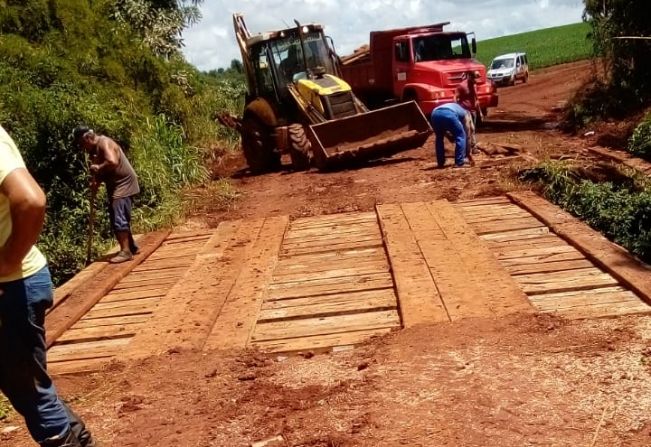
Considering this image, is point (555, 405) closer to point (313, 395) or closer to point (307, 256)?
point (313, 395)

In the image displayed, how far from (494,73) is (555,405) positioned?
3307cm

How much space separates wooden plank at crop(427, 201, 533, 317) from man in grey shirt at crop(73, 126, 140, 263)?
3151 mm

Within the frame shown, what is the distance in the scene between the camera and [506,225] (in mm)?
7230

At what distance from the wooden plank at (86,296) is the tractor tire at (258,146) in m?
6.08

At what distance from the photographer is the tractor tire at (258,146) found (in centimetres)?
1401

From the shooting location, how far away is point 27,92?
35.2ft

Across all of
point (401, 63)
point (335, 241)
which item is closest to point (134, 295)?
point (335, 241)

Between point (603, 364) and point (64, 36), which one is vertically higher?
point (64, 36)

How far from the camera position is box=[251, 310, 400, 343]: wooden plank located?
487 cm

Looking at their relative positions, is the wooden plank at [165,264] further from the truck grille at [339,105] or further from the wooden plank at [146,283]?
the truck grille at [339,105]

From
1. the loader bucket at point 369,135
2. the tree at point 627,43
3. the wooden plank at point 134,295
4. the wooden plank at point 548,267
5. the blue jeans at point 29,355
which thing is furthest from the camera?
Result: the tree at point 627,43

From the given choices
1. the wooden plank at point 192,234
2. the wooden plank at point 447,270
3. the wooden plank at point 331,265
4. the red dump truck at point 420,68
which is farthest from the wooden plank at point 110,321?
the red dump truck at point 420,68

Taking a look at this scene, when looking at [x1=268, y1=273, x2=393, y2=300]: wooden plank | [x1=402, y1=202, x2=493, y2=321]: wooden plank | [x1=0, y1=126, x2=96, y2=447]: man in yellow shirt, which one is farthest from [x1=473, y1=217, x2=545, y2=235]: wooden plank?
[x1=0, y1=126, x2=96, y2=447]: man in yellow shirt

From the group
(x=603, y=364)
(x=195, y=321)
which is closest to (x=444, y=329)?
(x=603, y=364)
